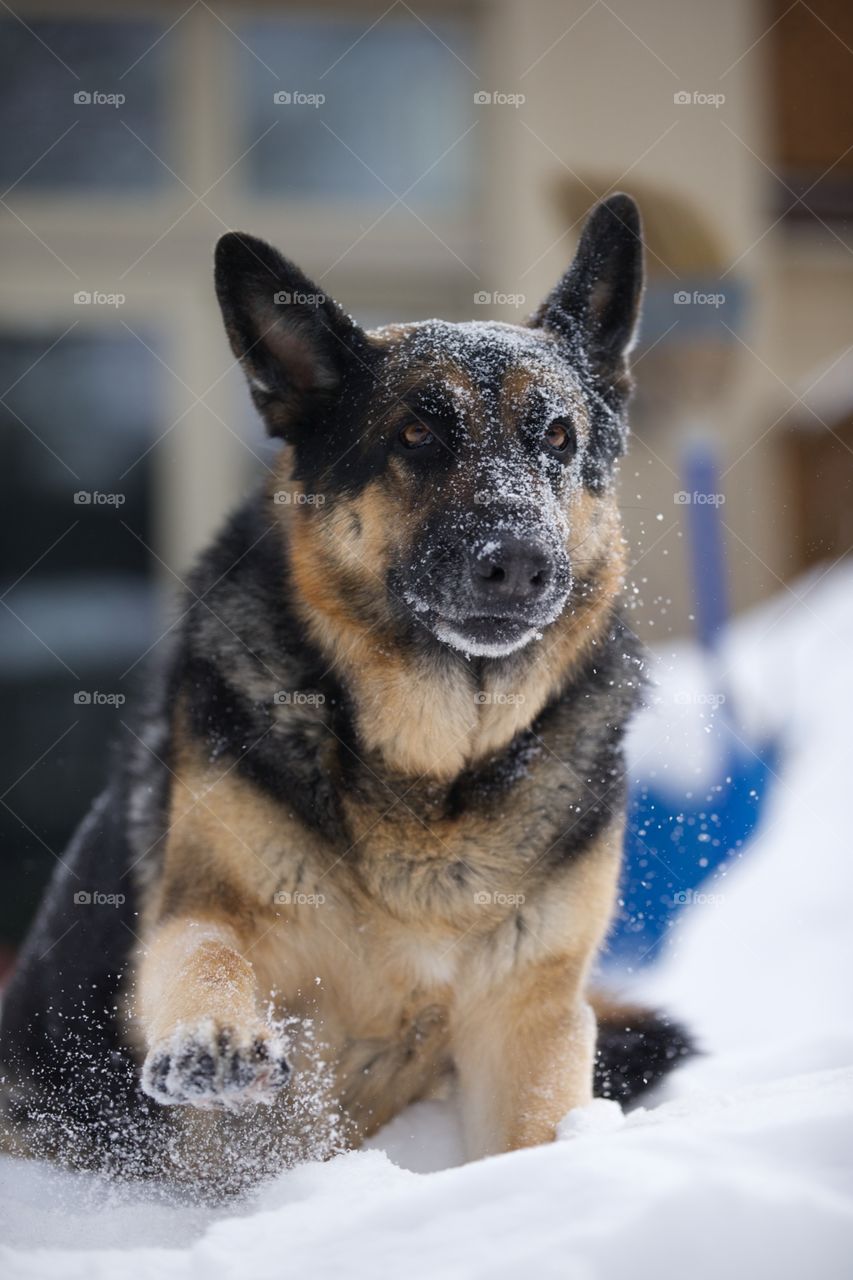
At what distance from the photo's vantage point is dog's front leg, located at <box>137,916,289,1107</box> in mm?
1708

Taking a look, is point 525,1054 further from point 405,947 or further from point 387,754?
point 387,754

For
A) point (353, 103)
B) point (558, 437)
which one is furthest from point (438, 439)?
point (353, 103)

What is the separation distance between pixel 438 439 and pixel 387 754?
650mm

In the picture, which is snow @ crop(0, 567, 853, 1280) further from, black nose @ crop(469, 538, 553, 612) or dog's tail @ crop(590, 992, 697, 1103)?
black nose @ crop(469, 538, 553, 612)

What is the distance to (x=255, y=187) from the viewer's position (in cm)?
592

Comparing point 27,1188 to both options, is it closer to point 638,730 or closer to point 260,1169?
point 260,1169

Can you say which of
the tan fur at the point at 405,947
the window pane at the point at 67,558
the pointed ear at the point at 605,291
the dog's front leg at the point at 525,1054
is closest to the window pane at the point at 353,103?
the window pane at the point at 67,558

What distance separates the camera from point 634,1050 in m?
2.68

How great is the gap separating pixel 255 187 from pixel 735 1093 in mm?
5183

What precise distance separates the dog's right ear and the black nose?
24.6 inches

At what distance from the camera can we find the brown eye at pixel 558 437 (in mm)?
2367

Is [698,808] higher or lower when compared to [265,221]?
lower

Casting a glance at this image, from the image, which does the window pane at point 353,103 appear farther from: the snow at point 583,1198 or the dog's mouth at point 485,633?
the dog's mouth at point 485,633

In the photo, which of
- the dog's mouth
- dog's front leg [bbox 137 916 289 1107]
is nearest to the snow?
dog's front leg [bbox 137 916 289 1107]
